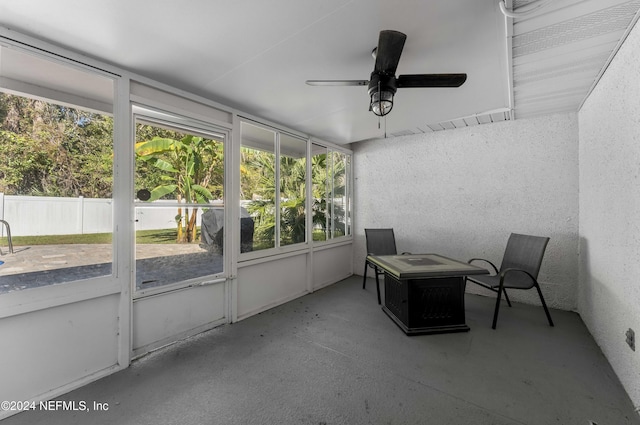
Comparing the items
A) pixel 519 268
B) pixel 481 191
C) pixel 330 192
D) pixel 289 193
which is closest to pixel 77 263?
pixel 289 193

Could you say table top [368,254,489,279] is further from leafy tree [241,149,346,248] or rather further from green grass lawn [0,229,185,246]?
green grass lawn [0,229,185,246]

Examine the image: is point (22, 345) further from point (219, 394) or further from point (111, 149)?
point (111, 149)

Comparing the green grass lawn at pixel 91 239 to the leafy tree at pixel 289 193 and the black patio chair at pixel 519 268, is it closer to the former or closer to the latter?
the leafy tree at pixel 289 193

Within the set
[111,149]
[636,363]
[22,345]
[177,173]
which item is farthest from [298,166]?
[636,363]

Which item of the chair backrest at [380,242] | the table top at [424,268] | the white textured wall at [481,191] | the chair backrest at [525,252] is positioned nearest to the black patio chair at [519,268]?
the chair backrest at [525,252]

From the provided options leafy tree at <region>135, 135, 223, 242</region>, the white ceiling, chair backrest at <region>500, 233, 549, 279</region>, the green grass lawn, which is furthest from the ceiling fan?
chair backrest at <region>500, 233, 549, 279</region>

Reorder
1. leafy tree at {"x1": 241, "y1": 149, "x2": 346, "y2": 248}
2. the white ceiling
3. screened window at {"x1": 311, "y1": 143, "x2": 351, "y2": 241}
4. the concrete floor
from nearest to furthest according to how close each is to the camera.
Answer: the white ceiling
the concrete floor
leafy tree at {"x1": 241, "y1": 149, "x2": 346, "y2": 248}
screened window at {"x1": 311, "y1": 143, "x2": 351, "y2": 241}

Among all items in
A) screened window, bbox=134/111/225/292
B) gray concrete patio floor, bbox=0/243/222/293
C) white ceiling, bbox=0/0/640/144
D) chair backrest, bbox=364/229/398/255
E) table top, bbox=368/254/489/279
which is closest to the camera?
white ceiling, bbox=0/0/640/144

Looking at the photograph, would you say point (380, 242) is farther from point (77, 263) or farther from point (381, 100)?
point (77, 263)

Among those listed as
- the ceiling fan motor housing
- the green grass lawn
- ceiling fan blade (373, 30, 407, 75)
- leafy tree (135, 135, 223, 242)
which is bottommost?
the green grass lawn

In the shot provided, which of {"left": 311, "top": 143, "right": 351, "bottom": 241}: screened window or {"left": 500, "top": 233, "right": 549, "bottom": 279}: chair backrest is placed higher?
{"left": 311, "top": 143, "right": 351, "bottom": 241}: screened window

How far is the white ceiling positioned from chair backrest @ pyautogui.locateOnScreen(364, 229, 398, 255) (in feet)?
7.17

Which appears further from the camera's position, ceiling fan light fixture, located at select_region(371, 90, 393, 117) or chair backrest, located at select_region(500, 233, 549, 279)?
chair backrest, located at select_region(500, 233, 549, 279)

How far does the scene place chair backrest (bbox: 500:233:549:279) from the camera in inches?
115
